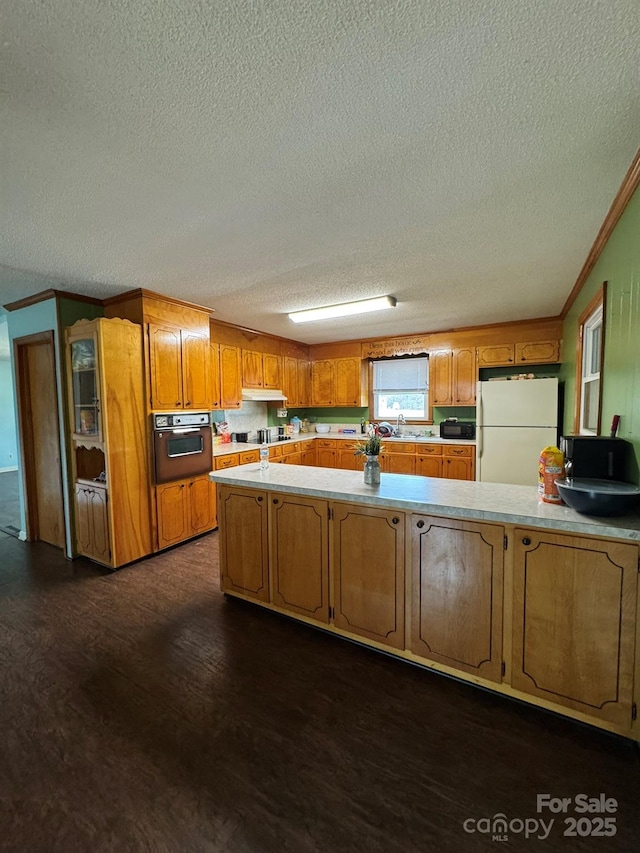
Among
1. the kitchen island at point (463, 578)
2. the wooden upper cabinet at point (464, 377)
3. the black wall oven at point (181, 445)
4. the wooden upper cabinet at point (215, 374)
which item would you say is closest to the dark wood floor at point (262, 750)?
the kitchen island at point (463, 578)

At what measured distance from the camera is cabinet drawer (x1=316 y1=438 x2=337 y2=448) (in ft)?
20.0

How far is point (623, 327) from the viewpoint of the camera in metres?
1.97

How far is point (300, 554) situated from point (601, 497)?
1645mm

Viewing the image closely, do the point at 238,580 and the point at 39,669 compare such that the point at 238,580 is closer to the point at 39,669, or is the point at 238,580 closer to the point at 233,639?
the point at 233,639

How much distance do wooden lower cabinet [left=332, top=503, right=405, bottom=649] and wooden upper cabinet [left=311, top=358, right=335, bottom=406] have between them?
168 inches

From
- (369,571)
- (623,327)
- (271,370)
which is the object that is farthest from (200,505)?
(623,327)

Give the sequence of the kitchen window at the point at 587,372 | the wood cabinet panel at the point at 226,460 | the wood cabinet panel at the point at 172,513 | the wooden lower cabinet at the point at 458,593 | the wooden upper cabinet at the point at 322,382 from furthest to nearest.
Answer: the wooden upper cabinet at the point at 322,382
the wood cabinet panel at the point at 226,460
the wood cabinet panel at the point at 172,513
the kitchen window at the point at 587,372
the wooden lower cabinet at the point at 458,593

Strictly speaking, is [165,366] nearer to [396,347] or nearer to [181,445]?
[181,445]

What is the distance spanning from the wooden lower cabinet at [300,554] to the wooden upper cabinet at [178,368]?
73.1 inches

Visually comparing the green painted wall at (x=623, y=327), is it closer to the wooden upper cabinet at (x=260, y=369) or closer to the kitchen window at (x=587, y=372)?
the kitchen window at (x=587, y=372)

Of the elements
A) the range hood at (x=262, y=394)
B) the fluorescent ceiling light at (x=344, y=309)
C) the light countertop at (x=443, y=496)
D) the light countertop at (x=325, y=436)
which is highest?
the fluorescent ceiling light at (x=344, y=309)

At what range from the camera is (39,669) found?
6.78 feet

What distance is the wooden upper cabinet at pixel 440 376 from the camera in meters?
5.34

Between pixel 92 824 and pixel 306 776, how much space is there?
77 cm
